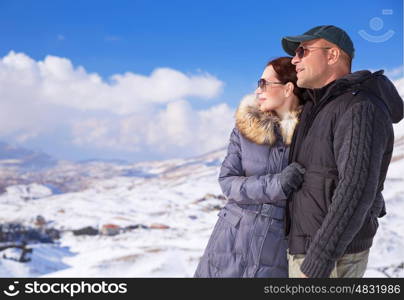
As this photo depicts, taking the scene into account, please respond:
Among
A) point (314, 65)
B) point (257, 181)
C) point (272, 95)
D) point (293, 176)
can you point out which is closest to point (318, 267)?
point (293, 176)

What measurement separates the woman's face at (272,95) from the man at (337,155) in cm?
23

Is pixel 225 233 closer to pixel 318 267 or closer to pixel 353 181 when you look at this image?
pixel 318 267

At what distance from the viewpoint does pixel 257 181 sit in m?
1.96

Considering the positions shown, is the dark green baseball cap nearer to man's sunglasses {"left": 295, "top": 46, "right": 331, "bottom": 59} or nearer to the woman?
man's sunglasses {"left": 295, "top": 46, "right": 331, "bottom": 59}

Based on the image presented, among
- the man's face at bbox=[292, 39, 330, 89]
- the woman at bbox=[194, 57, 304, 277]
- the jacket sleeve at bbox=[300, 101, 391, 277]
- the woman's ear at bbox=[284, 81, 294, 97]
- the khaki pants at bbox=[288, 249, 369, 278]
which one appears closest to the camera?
the jacket sleeve at bbox=[300, 101, 391, 277]

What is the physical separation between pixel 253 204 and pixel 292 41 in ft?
A: 2.65

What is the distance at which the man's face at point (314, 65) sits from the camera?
181 cm

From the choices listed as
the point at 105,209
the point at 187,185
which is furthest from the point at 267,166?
the point at 187,185

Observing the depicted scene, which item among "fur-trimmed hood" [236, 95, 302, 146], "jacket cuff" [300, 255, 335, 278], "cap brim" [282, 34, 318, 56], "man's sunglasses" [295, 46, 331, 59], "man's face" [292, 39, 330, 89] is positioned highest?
"cap brim" [282, 34, 318, 56]

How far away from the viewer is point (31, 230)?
22.1 m

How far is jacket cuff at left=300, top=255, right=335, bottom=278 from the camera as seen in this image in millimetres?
1521

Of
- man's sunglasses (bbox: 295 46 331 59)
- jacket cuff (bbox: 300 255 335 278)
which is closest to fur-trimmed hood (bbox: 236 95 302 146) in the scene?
man's sunglasses (bbox: 295 46 331 59)

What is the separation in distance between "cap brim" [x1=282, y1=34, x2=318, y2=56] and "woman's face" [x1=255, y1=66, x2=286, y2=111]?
0.16 metres

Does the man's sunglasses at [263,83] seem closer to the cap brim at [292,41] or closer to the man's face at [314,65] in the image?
the cap brim at [292,41]
